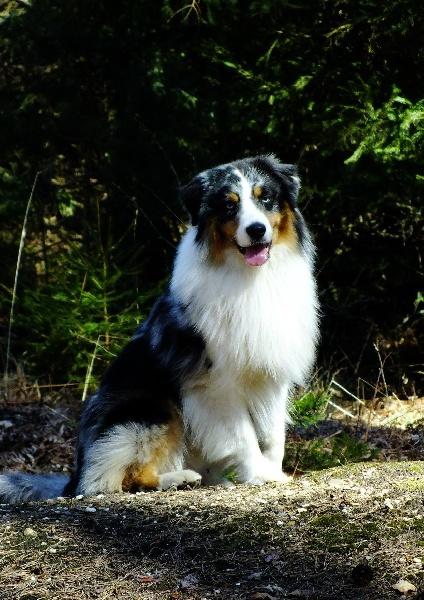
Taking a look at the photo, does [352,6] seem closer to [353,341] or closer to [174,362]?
[353,341]

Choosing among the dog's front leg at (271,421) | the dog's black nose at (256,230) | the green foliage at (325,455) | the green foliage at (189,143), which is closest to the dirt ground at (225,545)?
the dog's front leg at (271,421)

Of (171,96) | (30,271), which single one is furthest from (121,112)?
(30,271)

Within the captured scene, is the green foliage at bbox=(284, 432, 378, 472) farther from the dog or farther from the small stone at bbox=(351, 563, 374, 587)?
the small stone at bbox=(351, 563, 374, 587)

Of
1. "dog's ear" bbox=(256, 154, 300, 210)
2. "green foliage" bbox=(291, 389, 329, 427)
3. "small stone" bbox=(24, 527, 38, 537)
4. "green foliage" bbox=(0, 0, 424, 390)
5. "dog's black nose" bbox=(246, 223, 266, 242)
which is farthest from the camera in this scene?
"green foliage" bbox=(0, 0, 424, 390)

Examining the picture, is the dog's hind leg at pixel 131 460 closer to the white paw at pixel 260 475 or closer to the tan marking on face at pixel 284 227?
the white paw at pixel 260 475

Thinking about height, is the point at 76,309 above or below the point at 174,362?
below

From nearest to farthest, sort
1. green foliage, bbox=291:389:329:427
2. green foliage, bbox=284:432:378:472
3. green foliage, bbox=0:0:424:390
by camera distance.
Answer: green foliage, bbox=284:432:378:472 → green foliage, bbox=291:389:329:427 → green foliage, bbox=0:0:424:390

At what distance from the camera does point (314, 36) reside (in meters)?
8.16

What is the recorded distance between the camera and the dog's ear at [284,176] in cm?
500

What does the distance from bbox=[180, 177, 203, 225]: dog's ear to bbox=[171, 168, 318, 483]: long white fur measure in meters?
0.15

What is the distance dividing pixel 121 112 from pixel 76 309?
2.53 m

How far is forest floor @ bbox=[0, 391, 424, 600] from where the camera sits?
321 centimetres

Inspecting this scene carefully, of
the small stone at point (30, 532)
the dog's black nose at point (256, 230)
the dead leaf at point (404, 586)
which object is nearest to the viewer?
the dead leaf at point (404, 586)

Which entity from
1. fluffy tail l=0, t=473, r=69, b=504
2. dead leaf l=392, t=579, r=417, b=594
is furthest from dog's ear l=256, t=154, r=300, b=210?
dead leaf l=392, t=579, r=417, b=594
